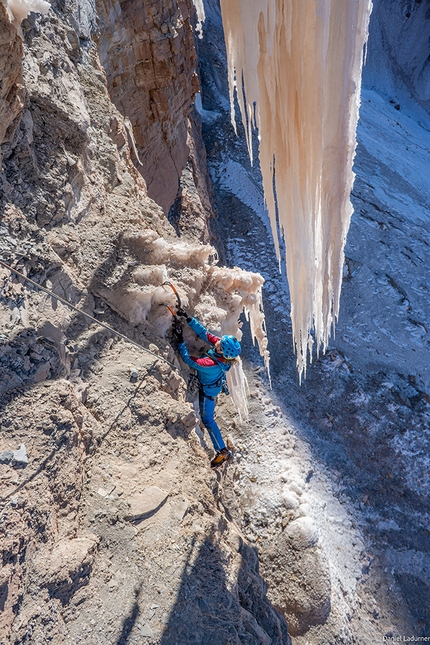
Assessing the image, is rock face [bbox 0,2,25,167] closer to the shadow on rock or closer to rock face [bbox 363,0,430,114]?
the shadow on rock

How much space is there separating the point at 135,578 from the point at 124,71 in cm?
805

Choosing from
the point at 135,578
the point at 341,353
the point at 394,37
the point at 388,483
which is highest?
the point at 394,37

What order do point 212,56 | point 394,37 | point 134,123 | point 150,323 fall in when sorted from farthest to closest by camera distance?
point 394,37 → point 212,56 → point 134,123 → point 150,323

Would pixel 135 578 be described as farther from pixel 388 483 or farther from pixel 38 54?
pixel 388 483

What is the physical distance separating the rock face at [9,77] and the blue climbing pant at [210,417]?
316 centimetres

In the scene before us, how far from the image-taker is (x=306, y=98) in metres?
2.87

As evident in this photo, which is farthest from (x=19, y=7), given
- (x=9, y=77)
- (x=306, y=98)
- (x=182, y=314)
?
(x=182, y=314)

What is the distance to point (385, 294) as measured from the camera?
35.9ft

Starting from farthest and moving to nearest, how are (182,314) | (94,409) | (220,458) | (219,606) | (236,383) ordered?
1. (236,383)
2. (220,458)
3. (182,314)
4. (94,409)
5. (219,606)

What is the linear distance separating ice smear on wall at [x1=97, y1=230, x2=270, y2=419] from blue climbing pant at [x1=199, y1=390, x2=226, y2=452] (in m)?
0.58

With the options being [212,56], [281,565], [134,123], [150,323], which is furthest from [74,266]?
[212,56]

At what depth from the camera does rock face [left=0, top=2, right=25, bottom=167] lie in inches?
112

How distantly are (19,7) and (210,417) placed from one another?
4.06 m

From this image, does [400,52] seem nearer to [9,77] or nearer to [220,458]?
[9,77]
